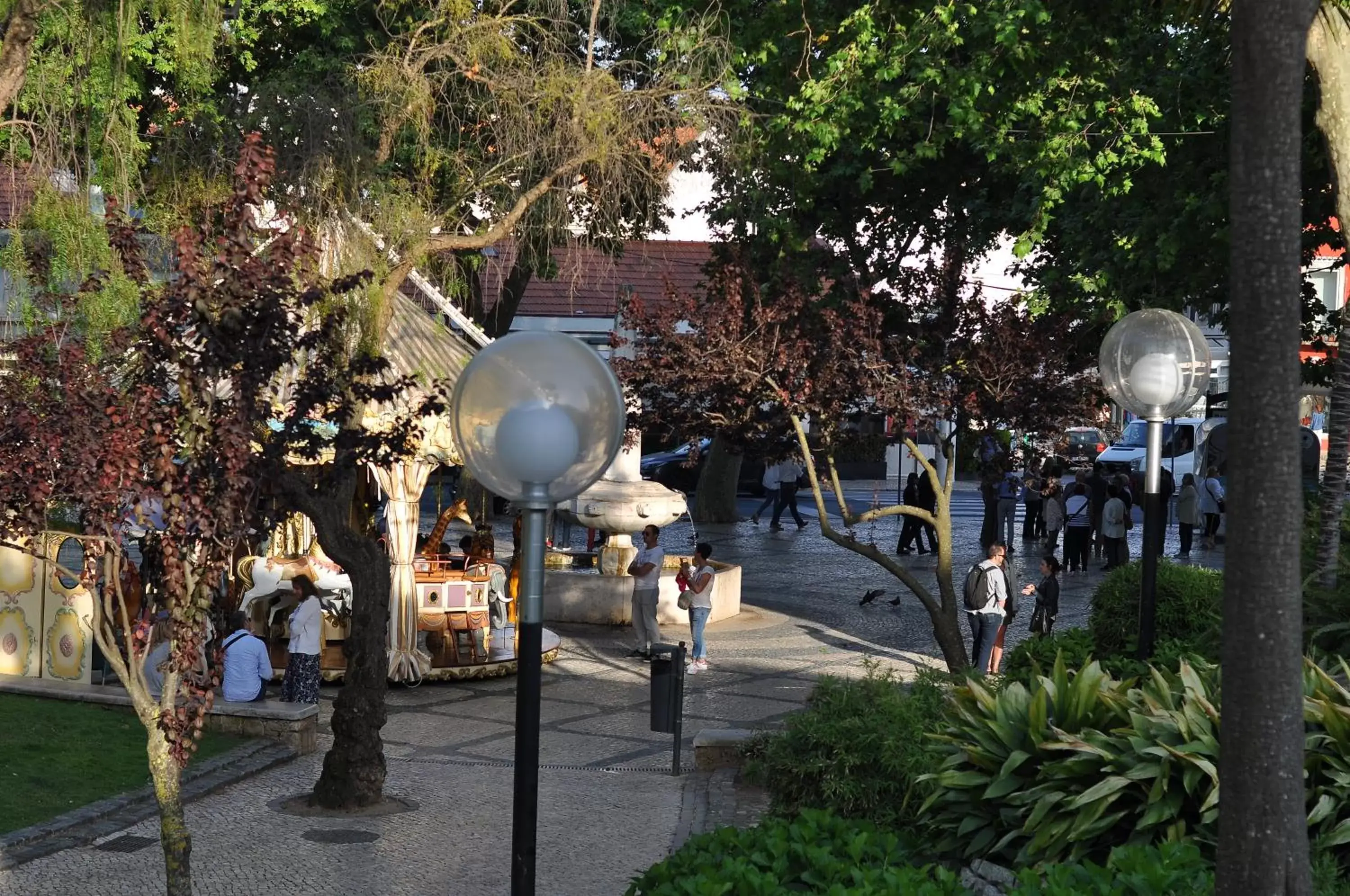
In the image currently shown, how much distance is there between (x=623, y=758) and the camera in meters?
13.3

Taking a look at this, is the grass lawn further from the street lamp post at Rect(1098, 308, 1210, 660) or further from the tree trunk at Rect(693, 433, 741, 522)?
the tree trunk at Rect(693, 433, 741, 522)

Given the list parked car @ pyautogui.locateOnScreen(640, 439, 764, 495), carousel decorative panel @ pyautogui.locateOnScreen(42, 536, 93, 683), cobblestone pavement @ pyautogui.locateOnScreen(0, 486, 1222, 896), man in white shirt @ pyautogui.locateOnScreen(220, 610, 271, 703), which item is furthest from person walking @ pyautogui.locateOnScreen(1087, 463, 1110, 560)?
carousel decorative panel @ pyautogui.locateOnScreen(42, 536, 93, 683)

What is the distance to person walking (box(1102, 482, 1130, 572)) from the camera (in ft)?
83.6

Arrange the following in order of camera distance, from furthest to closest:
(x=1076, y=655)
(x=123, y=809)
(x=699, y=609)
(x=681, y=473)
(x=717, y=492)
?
1. (x=681, y=473)
2. (x=717, y=492)
3. (x=699, y=609)
4. (x=1076, y=655)
5. (x=123, y=809)

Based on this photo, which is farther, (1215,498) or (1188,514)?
(1215,498)

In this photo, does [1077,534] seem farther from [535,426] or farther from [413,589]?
[535,426]

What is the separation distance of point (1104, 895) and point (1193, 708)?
195 centimetres

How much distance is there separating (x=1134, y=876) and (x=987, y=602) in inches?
433

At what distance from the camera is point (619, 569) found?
21781 mm

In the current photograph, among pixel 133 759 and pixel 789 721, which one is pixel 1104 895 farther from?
pixel 133 759

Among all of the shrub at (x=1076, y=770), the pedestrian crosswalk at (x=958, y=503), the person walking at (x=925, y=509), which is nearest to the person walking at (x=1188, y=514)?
the person walking at (x=925, y=509)

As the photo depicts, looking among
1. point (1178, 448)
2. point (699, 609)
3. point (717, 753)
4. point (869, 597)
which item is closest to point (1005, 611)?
point (699, 609)

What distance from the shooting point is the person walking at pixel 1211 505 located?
3034cm

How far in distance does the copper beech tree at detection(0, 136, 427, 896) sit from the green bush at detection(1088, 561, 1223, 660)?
25.7 feet
